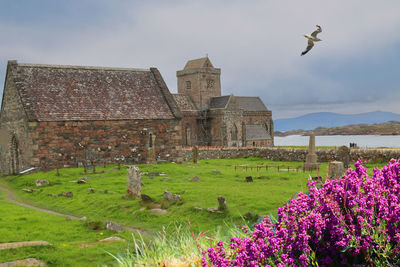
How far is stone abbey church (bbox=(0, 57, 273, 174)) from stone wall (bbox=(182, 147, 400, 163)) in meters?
9.73

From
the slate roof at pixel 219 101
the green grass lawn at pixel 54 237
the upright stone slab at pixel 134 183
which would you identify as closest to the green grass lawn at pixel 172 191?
the upright stone slab at pixel 134 183

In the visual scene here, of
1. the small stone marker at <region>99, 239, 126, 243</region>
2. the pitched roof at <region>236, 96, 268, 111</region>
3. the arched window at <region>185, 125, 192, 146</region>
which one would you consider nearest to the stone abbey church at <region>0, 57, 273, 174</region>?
the small stone marker at <region>99, 239, 126, 243</region>

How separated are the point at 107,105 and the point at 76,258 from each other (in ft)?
81.4

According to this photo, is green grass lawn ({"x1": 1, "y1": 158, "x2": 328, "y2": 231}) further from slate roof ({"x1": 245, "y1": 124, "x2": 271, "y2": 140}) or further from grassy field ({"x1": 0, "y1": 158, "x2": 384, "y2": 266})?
slate roof ({"x1": 245, "y1": 124, "x2": 271, "y2": 140})

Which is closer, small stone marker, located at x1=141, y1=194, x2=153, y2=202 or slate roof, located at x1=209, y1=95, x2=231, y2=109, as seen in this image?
small stone marker, located at x1=141, y1=194, x2=153, y2=202

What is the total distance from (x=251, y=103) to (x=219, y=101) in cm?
1638

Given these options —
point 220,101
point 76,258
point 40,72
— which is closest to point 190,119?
point 220,101

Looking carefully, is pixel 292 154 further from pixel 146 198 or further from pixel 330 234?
pixel 330 234

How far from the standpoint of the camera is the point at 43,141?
30.2 metres

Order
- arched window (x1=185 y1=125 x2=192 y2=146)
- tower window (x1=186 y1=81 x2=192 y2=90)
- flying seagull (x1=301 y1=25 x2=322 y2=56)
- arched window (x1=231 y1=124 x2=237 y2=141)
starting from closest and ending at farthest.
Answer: flying seagull (x1=301 y1=25 x2=322 y2=56) < arched window (x1=185 y1=125 x2=192 y2=146) < arched window (x1=231 y1=124 x2=237 y2=141) < tower window (x1=186 y1=81 x2=192 y2=90)

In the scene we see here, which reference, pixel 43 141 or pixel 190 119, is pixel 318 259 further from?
pixel 190 119

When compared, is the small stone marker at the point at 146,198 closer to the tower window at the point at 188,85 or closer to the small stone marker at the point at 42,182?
the small stone marker at the point at 42,182

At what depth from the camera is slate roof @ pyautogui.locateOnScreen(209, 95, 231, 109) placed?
229 ft

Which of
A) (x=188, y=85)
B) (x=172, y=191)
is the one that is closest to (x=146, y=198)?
(x=172, y=191)
